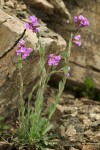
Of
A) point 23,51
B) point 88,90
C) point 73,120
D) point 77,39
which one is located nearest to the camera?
point 23,51

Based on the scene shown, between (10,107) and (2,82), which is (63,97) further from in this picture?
(2,82)

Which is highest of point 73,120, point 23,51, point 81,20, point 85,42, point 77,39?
point 81,20

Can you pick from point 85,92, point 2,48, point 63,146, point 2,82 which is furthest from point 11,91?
point 85,92

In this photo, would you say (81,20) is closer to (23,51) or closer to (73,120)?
(23,51)

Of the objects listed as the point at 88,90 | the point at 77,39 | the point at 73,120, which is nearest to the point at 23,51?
the point at 77,39

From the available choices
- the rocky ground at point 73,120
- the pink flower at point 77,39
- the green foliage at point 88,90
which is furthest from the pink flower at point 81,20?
the green foliage at point 88,90

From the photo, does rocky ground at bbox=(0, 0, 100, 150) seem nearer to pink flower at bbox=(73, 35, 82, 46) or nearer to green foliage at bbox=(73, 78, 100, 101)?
green foliage at bbox=(73, 78, 100, 101)

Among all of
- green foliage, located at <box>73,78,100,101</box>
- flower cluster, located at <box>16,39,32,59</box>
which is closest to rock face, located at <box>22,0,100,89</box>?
green foliage, located at <box>73,78,100,101</box>
